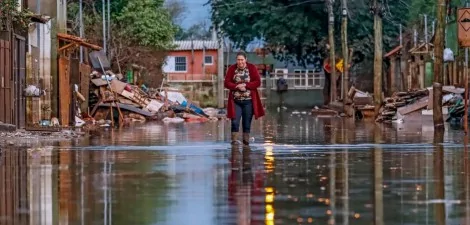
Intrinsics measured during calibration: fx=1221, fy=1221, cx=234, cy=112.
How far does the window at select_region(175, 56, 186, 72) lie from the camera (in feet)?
342

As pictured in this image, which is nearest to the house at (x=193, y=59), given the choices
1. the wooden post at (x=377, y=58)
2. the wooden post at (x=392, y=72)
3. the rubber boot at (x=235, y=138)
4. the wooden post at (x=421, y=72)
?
the wooden post at (x=392, y=72)

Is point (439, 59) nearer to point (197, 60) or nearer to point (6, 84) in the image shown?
point (6, 84)

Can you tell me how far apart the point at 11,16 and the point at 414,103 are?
18.8m

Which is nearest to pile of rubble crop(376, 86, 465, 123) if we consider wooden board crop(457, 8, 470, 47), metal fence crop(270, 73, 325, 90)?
wooden board crop(457, 8, 470, 47)

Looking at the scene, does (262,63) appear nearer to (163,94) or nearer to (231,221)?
(163,94)

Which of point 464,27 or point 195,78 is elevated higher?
point 195,78

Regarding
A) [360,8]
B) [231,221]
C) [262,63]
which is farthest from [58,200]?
[262,63]

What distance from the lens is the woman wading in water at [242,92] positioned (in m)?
22.5

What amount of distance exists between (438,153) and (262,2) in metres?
56.7

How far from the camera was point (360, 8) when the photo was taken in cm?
7250

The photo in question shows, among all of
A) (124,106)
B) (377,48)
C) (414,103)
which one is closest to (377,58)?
(377,48)

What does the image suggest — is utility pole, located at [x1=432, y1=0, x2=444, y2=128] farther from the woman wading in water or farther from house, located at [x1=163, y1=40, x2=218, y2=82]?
house, located at [x1=163, y1=40, x2=218, y2=82]

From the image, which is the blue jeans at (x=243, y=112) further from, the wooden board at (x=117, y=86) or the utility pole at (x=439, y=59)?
the wooden board at (x=117, y=86)

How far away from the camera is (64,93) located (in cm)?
3703
